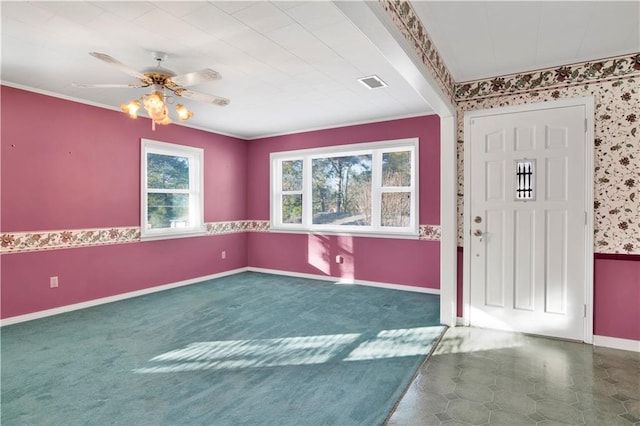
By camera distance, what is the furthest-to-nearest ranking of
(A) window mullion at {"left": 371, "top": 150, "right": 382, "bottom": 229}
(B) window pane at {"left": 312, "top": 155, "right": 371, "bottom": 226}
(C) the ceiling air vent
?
(B) window pane at {"left": 312, "top": 155, "right": 371, "bottom": 226} < (A) window mullion at {"left": 371, "top": 150, "right": 382, "bottom": 229} < (C) the ceiling air vent

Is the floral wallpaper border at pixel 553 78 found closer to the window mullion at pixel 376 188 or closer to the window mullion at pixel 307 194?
the window mullion at pixel 376 188

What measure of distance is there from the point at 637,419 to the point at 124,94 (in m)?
5.41

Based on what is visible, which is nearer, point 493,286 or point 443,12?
point 443,12

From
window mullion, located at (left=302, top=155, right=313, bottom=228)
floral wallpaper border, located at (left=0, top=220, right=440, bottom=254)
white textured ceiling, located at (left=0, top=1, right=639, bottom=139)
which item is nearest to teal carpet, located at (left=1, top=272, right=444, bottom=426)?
floral wallpaper border, located at (left=0, top=220, right=440, bottom=254)

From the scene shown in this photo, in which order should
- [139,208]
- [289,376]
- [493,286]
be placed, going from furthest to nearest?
[139,208] → [493,286] → [289,376]

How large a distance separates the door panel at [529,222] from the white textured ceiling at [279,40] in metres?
0.61

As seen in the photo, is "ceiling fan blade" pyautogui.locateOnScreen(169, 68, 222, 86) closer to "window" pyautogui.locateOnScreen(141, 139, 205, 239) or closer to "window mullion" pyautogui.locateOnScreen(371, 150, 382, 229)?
"window" pyautogui.locateOnScreen(141, 139, 205, 239)

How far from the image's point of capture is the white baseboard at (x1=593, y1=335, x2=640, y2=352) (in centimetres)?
305

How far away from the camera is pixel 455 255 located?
3.74 meters

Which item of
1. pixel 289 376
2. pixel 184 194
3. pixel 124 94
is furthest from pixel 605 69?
pixel 184 194

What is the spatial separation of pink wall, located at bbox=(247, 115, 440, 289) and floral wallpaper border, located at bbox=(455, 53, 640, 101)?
1297 mm

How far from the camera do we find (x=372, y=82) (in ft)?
12.2

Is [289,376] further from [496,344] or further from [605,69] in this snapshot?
[605,69]

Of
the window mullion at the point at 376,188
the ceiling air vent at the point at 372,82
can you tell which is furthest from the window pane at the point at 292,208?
the ceiling air vent at the point at 372,82
